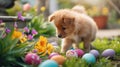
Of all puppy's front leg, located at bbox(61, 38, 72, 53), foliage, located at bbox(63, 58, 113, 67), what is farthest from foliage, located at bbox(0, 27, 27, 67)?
puppy's front leg, located at bbox(61, 38, 72, 53)

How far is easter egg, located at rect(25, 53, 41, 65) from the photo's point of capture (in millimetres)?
4117

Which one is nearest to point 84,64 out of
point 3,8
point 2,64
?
point 2,64

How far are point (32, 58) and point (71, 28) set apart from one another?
131 cm

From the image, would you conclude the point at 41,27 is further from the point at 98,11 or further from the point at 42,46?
the point at 98,11

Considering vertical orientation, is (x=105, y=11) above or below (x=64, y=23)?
above

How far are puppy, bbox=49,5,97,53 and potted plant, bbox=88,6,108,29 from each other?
9823mm

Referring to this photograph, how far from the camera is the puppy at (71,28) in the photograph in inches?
207

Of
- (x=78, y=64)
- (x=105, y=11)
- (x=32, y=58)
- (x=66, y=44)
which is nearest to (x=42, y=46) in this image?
(x=32, y=58)

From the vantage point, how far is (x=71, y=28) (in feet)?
17.4

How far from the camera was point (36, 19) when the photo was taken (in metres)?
→ 7.62

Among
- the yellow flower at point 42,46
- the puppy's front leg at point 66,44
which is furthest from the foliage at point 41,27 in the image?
the yellow flower at point 42,46

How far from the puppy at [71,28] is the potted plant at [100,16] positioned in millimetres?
9823

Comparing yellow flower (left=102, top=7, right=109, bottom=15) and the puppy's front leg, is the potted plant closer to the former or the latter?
yellow flower (left=102, top=7, right=109, bottom=15)

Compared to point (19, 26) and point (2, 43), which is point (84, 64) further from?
point (19, 26)
